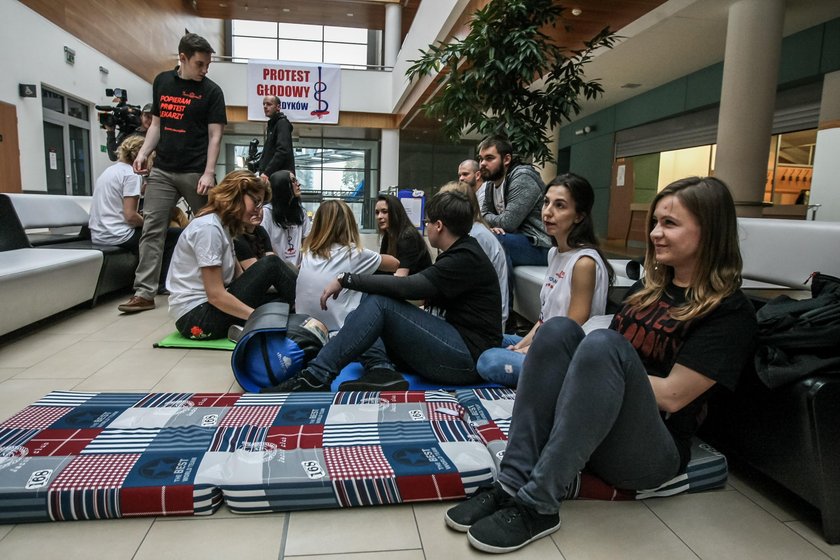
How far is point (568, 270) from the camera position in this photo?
7.47 feet

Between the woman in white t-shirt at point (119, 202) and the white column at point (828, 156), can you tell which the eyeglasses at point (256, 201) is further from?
the white column at point (828, 156)

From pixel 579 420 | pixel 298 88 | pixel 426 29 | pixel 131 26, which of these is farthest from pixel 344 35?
pixel 579 420

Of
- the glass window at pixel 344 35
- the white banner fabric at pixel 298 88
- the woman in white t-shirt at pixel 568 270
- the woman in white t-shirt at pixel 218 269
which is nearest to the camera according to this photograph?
the woman in white t-shirt at pixel 568 270

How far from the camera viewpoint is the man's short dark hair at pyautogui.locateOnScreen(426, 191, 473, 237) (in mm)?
2363

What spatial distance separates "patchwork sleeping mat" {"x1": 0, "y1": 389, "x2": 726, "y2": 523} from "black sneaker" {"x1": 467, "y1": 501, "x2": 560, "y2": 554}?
0.66 ft

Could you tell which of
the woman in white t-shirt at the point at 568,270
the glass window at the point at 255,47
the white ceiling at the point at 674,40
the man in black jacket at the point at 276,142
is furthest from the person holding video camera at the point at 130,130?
the glass window at the point at 255,47

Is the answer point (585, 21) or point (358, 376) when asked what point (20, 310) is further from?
point (585, 21)

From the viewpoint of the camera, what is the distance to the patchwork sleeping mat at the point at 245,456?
1505 millimetres

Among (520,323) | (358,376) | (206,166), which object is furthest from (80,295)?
(520,323)

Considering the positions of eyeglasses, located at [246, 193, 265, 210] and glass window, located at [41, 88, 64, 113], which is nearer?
eyeglasses, located at [246, 193, 265, 210]

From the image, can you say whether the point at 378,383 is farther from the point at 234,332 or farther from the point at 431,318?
the point at 234,332

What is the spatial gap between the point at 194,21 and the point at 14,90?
28.1ft

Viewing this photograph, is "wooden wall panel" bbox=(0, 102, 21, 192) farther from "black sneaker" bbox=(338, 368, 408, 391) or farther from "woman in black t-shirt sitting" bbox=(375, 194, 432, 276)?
"black sneaker" bbox=(338, 368, 408, 391)

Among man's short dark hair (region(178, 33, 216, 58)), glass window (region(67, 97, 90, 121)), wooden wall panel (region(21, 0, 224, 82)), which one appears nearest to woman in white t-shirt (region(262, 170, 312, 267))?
man's short dark hair (region(178, 33, 216, 58))
